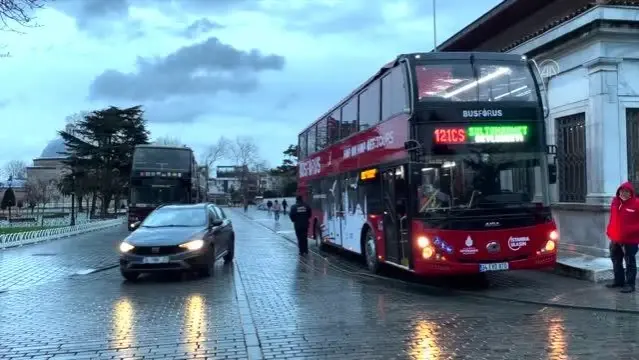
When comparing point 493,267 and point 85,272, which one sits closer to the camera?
point 493,267

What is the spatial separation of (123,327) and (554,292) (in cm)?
671

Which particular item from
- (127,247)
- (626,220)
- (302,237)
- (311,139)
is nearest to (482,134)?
(626,220)

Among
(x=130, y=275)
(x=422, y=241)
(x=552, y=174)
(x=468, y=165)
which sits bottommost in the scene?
(x=130, y=275)

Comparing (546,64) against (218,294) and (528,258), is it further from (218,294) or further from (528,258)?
(218,294)

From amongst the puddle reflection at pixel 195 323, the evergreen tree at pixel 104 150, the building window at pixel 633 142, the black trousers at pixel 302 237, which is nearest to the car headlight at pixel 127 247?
the puddle reflection at pixel 195 323

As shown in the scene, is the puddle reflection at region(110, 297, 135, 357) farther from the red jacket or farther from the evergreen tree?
the evergreen tree

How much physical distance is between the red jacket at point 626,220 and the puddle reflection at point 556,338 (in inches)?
104

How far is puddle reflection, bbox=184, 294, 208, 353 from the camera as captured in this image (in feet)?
22.8

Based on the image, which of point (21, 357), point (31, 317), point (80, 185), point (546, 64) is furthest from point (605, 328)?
point (80, 185)

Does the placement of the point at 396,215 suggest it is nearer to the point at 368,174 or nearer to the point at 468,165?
the point at 468,165

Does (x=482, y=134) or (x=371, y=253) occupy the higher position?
(x=482, y=134)

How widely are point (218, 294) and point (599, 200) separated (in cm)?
786

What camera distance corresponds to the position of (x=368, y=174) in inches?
517

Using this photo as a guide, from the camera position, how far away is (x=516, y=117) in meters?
10.5
